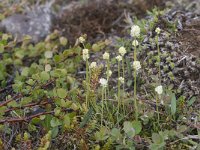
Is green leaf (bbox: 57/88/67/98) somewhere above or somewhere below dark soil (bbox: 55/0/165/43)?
below

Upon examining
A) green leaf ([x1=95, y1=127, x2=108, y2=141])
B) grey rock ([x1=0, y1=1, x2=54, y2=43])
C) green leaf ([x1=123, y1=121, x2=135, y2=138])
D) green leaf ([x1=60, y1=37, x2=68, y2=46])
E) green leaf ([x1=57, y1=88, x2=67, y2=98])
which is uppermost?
grey rock ([x1=0, y1=1, x2=54, y2=43])

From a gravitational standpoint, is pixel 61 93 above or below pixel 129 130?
above

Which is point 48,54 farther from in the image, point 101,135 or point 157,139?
point 157,139

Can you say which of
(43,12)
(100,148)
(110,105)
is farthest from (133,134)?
(43,12)

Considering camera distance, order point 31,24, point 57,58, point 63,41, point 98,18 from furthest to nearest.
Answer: point 31,24 < point 98,18 < point 63,41 < point 57,58

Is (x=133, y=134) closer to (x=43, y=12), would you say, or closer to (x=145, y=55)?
(x=145, y=55)

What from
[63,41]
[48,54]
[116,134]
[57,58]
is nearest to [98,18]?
[63,41]

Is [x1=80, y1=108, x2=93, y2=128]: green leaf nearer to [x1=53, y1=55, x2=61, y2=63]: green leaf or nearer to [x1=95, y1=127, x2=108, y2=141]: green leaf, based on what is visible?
[x1=95, y1=127, x2=108, y2=141]: green leaf

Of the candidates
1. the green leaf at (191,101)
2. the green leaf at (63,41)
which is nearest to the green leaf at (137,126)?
the green leaf at (191,101)

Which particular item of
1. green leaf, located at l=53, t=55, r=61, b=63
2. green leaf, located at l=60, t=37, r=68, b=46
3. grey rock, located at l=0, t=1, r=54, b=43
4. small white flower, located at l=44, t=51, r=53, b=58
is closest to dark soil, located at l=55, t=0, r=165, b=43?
grey rock, located at l=0, t=1, r=54, b=43
